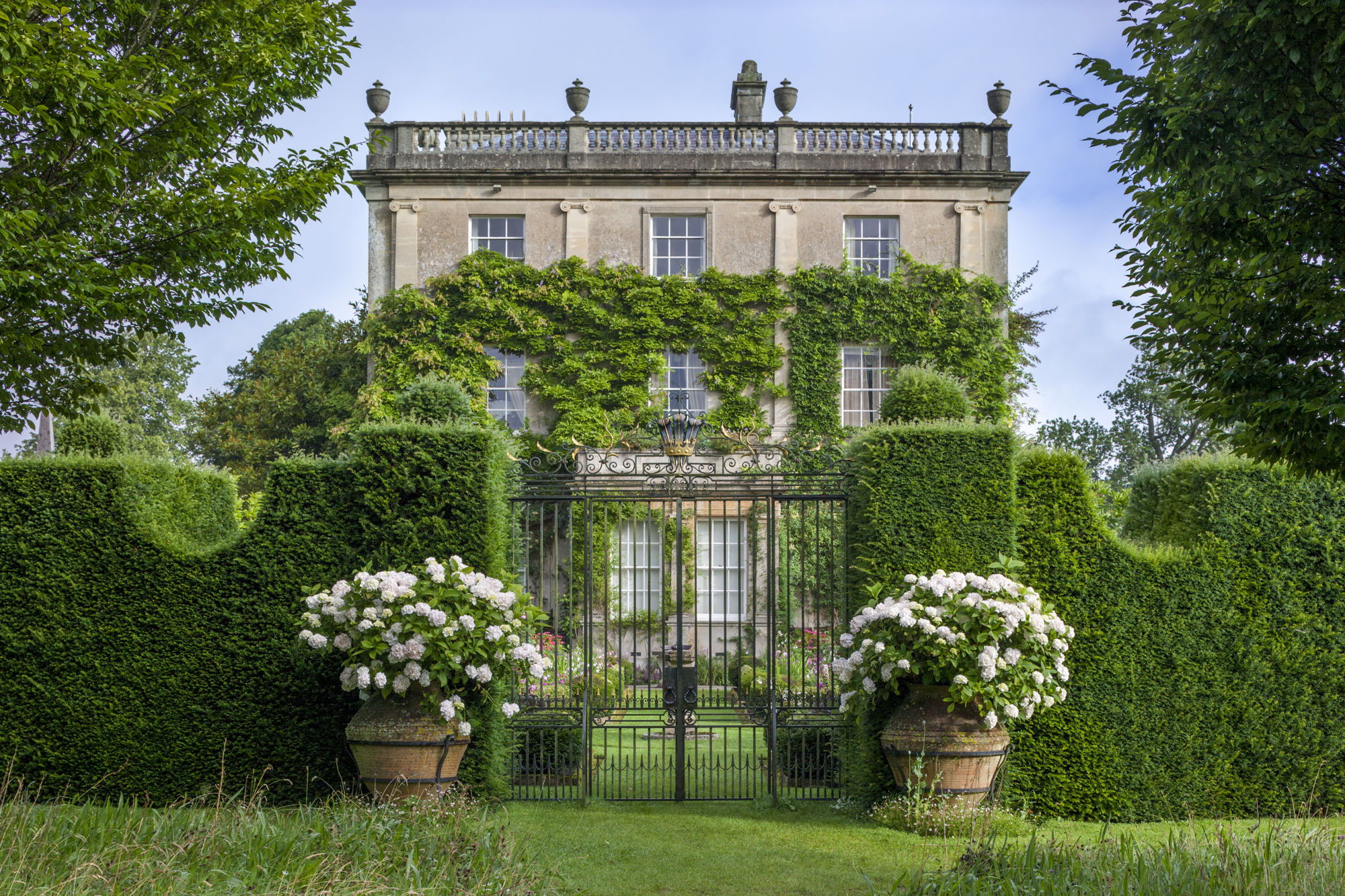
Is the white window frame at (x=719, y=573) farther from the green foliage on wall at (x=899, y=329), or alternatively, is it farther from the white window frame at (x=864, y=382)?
the white window frame at (x=864, y=382)

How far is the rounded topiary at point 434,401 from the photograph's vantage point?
30.0 feet

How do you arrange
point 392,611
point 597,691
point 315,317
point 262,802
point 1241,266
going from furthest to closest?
point 315,317
point 597,691
point 262,802
point 392,611
point 1241,266

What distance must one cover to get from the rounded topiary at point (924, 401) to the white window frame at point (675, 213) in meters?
8.71

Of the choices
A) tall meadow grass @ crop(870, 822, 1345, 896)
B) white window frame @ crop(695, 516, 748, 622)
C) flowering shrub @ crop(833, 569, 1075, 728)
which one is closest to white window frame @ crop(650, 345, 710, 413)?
white window frame @ crop(695, 516, 748, 622)

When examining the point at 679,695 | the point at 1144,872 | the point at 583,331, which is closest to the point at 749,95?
the point at 583,331

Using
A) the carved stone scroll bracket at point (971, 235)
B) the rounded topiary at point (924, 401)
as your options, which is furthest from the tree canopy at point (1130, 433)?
the rounded topiary at point (924, 401)

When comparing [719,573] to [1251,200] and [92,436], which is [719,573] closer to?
[92,436]

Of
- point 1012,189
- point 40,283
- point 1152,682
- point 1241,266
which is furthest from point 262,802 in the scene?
point 1012,189

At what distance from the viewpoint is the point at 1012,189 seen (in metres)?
18.4

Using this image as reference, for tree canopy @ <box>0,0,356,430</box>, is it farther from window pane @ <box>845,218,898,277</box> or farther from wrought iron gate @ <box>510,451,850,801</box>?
window pane @ <box>845,218,898,277</box>

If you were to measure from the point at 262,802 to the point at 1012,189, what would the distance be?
16462mm

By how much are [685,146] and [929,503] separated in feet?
41.0

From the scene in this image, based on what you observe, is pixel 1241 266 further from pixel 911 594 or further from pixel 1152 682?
pixel 1152 682

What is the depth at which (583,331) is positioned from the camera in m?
17.8
